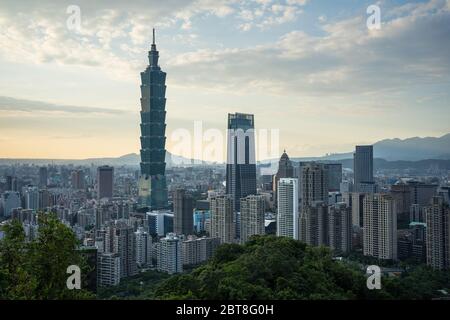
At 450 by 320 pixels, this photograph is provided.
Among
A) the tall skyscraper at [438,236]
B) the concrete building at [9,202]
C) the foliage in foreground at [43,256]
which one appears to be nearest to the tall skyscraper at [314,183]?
the tall skyscraper at [438,236]

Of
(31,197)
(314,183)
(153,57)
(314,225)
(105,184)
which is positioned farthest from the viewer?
(153,57)

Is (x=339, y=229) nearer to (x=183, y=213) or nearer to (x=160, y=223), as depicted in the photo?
(x=183, y=213)

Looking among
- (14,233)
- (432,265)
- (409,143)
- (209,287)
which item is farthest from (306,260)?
(432,265)

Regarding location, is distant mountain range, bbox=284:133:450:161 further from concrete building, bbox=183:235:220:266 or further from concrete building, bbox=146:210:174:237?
concrete building, bbox=146:210:174:237

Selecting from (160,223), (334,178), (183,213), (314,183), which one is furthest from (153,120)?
(334,178)

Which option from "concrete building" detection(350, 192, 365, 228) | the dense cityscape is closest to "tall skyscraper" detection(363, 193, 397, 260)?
the dense cityscape
